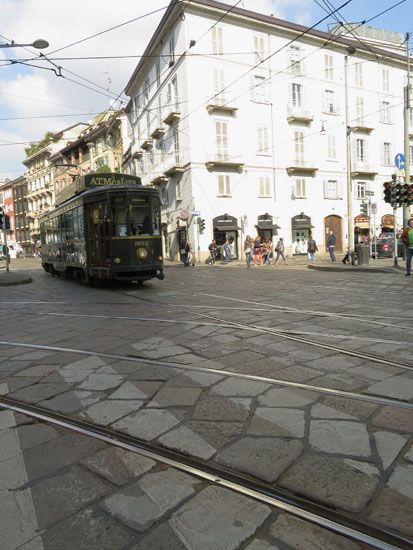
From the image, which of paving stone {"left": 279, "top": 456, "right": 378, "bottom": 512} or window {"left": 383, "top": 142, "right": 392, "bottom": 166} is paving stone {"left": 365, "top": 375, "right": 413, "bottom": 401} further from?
window {"left": 383, "top": 142, "right": 392, "bottom": 166}

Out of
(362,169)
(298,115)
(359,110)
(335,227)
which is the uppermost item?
(359,110)

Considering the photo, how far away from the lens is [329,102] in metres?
36.5

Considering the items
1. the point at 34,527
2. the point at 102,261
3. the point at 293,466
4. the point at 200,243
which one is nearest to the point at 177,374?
the point at 293,466

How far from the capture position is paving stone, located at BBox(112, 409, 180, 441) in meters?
3.30

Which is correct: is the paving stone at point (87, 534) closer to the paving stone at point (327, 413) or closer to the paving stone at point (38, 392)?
the paving stone at point (327, 413)

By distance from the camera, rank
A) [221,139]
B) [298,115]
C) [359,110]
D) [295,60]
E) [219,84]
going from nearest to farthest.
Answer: [219,84] → [221,139] → [295,60] → [298,115] → [359,110]

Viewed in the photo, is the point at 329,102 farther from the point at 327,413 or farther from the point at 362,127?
the point at 327,413

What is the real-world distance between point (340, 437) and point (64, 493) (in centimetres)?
174

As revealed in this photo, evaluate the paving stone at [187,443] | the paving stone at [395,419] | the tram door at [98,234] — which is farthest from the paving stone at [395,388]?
the tram door at [98,234]

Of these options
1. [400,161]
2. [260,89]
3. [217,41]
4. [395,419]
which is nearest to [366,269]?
[400,161]

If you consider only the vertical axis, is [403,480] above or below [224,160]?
below

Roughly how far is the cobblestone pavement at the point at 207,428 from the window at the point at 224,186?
25.4 m

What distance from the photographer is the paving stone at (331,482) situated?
2.40 metres

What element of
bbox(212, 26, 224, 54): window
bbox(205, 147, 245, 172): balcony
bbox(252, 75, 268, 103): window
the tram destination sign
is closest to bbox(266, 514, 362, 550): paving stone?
the tram destination sign
